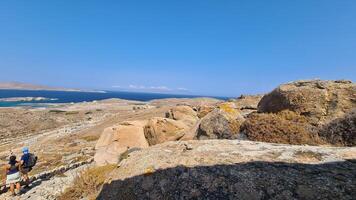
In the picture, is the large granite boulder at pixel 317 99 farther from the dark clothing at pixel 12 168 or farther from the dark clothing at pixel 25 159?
the dark clothing at pixel 12 168

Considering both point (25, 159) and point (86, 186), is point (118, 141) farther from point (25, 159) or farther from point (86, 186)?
point (86, 186)

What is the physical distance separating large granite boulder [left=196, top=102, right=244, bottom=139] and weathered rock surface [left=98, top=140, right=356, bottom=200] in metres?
4.16

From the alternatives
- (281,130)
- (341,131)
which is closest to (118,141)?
(281,130)

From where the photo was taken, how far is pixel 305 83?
A: 53.1 ft

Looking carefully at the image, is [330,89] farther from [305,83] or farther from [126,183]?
[126,183]

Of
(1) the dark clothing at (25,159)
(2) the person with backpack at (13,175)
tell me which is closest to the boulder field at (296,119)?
(1) the dark clothing at (25,159)

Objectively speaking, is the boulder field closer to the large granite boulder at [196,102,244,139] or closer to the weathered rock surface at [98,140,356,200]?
the large granite boulder at [196,102,244,139]

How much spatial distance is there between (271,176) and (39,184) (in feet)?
60.4

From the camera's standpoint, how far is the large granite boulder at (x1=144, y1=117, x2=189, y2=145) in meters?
20.8

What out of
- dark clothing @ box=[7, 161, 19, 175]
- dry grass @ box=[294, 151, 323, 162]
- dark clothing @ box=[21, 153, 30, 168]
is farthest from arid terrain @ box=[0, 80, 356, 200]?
dark clothing @ box=[21, 153, 30, 168]

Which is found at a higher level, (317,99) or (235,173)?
(317,99)

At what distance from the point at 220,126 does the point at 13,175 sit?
1378cm

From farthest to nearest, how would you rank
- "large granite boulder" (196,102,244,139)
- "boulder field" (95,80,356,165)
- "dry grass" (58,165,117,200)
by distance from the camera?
1. "large granite boulder" (196,102,244,139)
2. "dry grass" (58,165,117,200)
3. "boulder field" (95,80,356,165)

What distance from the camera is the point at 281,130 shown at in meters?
12.8
